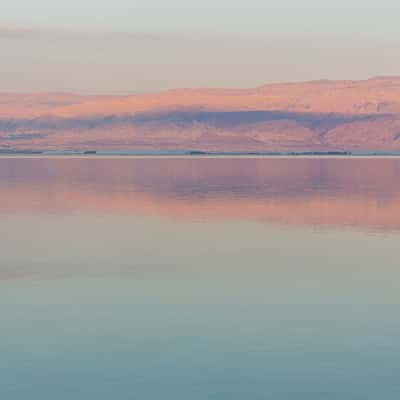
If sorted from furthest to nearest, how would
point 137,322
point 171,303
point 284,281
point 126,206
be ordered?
point 126,206 < point 284,281 < point 171,303 < point 137,322

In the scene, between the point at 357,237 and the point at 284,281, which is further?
the point at 357,237

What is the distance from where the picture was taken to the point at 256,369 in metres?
16.5

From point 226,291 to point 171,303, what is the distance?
2.40 meters

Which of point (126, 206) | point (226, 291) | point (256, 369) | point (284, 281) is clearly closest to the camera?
point (256, 369)

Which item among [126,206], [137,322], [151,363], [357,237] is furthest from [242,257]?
[126,206]

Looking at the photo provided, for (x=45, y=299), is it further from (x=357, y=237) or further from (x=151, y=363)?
(x=357, y=237)

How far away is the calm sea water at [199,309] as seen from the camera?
15891 mm

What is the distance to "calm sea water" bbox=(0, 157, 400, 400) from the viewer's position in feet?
52.1

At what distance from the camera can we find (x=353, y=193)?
221 ft

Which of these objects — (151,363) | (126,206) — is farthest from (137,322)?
(126,206)

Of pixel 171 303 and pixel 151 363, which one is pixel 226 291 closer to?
pixel 171 303

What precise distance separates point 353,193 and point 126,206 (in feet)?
69.5

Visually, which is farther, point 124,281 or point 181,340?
point 124,281

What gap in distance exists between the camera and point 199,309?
21734mm
